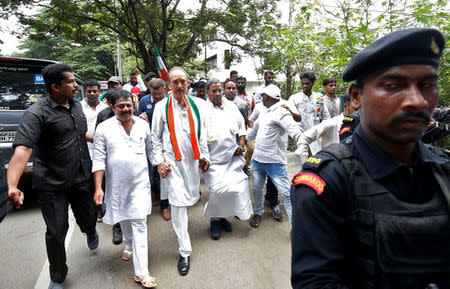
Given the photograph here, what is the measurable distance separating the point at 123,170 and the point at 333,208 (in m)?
2.38

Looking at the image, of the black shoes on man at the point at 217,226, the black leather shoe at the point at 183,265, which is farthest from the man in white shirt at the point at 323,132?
the black leather shoe at the point at 183,265

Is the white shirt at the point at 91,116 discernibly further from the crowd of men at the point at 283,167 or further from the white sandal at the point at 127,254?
the white sandal at the point at 127,254

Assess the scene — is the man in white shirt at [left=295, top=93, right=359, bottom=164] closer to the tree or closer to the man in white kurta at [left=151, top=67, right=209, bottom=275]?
the man in white kurta at [left=151, top=67, right=209, bottom=275]

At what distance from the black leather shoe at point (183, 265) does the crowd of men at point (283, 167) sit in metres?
0.02

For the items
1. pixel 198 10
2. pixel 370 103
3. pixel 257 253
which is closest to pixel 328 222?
pixel 370 103

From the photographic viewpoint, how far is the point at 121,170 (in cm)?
284

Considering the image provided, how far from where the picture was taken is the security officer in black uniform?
0.84 m

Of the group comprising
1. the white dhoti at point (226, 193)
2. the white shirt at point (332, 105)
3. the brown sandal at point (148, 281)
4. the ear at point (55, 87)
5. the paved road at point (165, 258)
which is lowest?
the paved road at point (165, 258)

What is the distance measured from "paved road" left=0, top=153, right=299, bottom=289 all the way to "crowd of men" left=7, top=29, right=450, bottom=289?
6.7 inches

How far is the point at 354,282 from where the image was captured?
94 cm

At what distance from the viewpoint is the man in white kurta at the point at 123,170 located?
2807mm

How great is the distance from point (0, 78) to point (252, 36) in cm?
883

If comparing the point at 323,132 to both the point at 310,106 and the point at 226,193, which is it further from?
the point at 310,106

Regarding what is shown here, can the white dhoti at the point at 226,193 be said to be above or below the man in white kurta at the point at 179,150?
below
